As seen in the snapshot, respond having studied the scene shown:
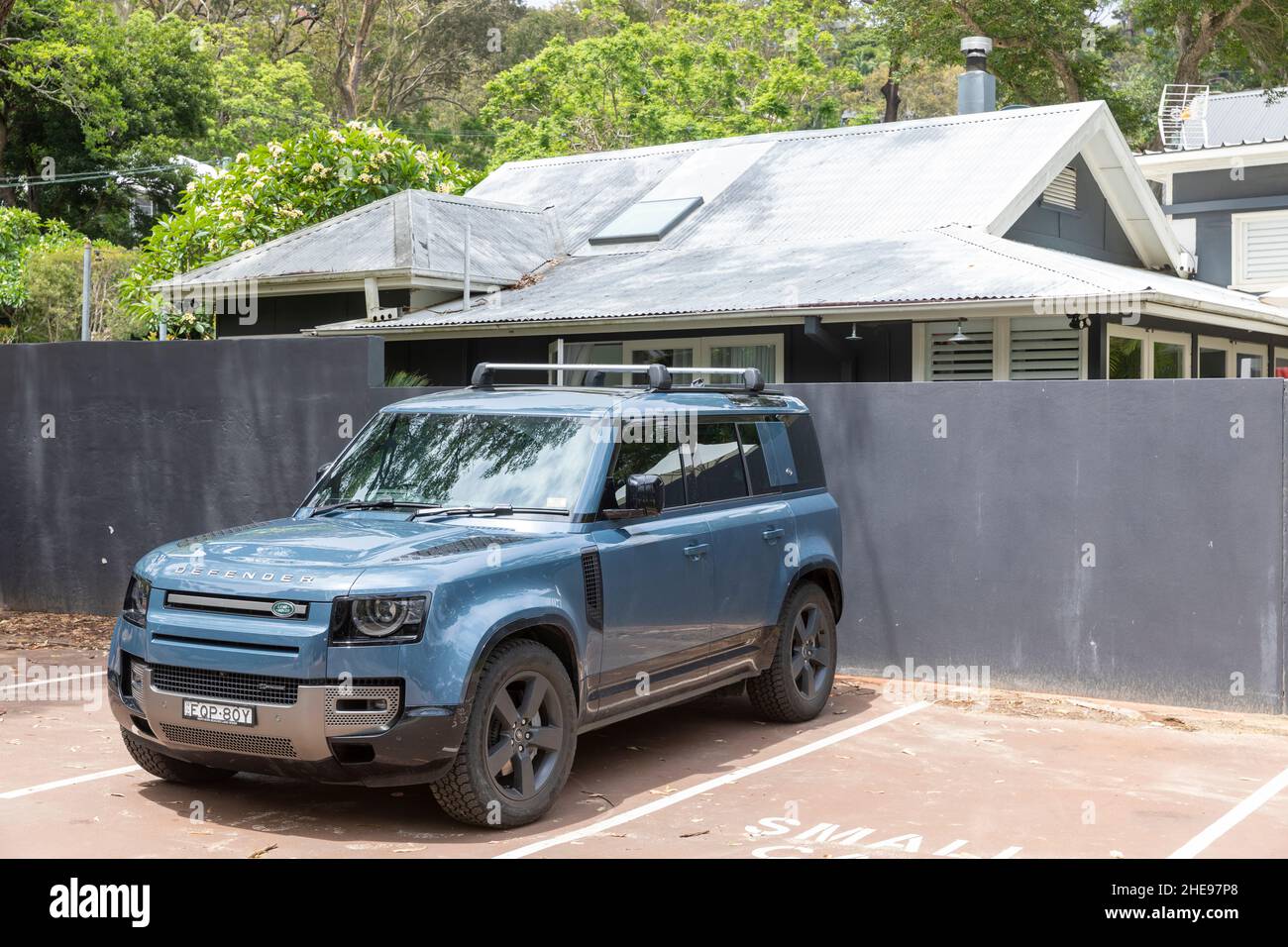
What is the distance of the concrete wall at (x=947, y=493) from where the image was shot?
31.2 ft

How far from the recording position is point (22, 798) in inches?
283

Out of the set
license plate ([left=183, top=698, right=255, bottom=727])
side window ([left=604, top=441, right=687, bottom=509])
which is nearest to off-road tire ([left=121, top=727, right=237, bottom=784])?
license plate ([left=183, top=698, right=255, bottom=727])

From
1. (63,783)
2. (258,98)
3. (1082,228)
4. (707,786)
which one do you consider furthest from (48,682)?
(258,98)

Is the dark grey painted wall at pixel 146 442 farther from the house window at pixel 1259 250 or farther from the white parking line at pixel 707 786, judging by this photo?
the house window at pixel 1259 250

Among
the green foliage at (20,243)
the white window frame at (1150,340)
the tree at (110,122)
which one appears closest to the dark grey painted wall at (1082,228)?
the white window frame at (1150,340)

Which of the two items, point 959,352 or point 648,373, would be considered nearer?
point 648,373

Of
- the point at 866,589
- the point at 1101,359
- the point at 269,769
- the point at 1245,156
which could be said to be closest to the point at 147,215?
the point at 1245,156

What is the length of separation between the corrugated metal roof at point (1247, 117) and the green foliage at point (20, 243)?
2357cm

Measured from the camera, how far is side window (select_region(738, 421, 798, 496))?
8914mm

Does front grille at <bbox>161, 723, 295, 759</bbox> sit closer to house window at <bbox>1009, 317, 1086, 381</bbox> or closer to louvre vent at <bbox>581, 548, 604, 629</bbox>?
louvre vent at <bbox>581, 548, 604, 629</bbox>

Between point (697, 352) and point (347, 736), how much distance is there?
10938 mm

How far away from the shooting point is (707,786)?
7688 millimetres

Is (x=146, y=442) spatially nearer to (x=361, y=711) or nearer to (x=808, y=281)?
(x=808, y=281)

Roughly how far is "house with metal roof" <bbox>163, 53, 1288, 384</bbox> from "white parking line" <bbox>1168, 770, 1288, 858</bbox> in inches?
244
